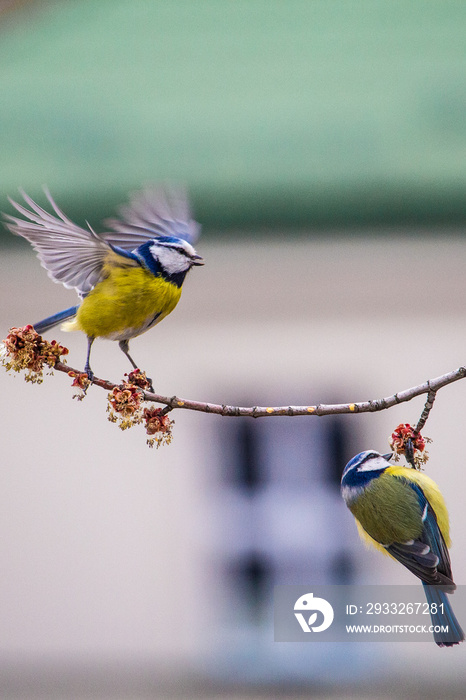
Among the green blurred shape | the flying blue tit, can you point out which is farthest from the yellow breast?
the green blurred shape

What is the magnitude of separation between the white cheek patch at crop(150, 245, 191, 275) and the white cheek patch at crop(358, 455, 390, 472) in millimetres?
344

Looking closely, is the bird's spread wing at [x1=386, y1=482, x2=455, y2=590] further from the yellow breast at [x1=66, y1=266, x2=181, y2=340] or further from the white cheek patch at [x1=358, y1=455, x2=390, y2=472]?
the yellow breast at [x1=66, y1=266, x2=181, y2=340]

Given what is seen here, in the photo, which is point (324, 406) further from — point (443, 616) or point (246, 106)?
point (246, 106)

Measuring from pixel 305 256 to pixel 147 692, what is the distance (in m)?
2.65

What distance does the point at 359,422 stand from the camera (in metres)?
4.98

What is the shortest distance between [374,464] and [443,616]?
205 mm

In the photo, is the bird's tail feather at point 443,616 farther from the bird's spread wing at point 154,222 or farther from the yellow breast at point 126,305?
the bird's spread wing at point 154,222

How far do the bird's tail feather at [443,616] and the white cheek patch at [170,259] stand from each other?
51cm

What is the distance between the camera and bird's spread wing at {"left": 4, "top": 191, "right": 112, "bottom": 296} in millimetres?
892

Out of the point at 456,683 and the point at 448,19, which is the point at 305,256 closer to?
the point at 448,19

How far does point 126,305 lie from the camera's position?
113cm

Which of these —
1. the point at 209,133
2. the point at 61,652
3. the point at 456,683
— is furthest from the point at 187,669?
Answer: the point at 209,133

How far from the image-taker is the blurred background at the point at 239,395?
4.78 metres

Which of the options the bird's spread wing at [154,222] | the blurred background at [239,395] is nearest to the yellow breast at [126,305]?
the bird's spread wing at [154,222]
